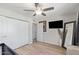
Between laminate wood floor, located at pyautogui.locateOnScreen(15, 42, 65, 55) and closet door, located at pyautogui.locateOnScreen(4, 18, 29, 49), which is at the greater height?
closet door, located at pyautogui.locateOnScreen(4, 18, 29, 49)

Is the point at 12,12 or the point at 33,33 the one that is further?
the point at 33,33

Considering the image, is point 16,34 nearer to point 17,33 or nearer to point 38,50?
point 17,33

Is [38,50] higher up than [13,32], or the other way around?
[13,32]

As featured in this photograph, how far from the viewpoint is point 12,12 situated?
3.28ft

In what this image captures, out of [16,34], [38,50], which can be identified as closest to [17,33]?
[16,34]

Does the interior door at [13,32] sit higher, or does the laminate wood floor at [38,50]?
the interior door at [13,32]

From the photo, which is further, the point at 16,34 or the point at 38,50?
the point at 38,50

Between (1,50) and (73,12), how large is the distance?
1.23m

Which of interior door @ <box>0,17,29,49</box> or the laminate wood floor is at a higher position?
interior door @ <box>0,17,29,49</box>

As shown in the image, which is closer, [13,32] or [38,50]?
[13,32]

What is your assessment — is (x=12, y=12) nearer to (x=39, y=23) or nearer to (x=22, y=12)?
(x=22, y=12)

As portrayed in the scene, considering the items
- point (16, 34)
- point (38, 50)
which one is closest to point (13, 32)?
point (16, 34)

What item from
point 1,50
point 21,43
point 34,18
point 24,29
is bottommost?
point 1,50
